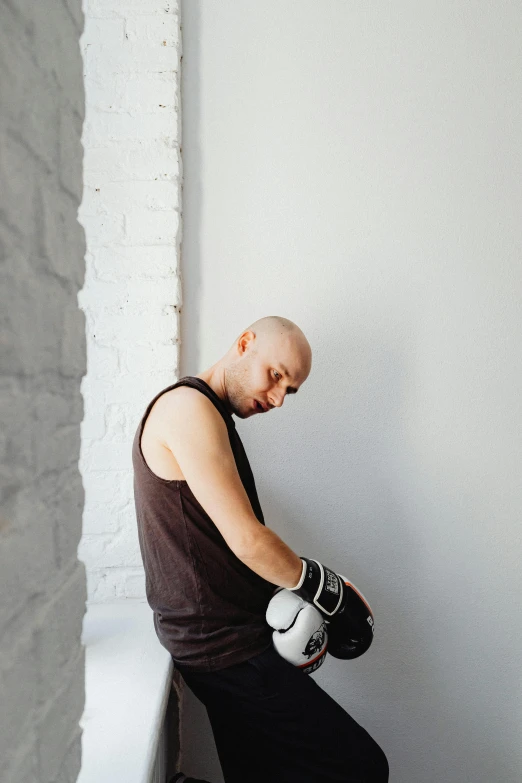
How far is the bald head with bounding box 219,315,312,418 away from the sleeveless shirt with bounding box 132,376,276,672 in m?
0.10

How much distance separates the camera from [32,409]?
65 cm

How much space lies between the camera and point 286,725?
5.00 ft

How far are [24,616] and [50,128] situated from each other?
21.6 inches

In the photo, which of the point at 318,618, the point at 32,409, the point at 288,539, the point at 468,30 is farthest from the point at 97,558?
the point at 468,30

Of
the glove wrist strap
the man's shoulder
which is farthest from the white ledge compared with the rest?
the man's shoulder

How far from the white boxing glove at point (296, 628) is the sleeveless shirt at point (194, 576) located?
2.3 inches

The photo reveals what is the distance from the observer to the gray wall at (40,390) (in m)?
0.59

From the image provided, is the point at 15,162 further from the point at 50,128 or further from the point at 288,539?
the point at 288,539

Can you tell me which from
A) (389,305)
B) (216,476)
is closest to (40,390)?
(216,476)

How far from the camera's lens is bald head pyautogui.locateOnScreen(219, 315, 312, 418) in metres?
1.62

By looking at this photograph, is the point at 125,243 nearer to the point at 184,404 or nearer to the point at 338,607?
the point at 184,404

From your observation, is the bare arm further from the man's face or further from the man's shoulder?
the man's face

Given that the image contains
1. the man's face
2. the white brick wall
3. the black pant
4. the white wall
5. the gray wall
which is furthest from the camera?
the white wall

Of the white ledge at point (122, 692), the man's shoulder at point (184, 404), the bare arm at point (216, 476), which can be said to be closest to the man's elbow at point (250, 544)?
the bare arm at point (216, 476)
